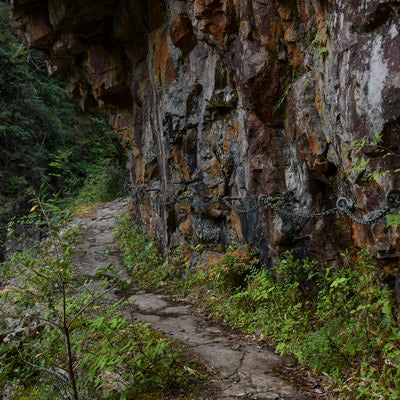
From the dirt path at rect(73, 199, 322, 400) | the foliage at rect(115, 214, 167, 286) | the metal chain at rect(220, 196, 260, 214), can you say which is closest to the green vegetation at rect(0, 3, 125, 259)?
the foliage at rect(115, 214, 167, 286)

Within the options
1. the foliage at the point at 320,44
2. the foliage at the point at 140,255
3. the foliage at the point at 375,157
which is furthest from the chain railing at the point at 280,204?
the foliage at the point at 320,44

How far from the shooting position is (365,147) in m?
3.71

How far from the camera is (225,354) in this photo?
4645mm

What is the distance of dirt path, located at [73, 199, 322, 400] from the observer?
3.74 meters

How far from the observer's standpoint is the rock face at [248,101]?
3.75m

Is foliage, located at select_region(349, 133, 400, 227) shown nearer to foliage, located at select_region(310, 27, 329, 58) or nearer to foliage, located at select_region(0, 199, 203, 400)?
foliage, located at select_region(310, 27, 329, 58)

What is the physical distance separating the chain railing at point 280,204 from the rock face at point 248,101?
0.04 m

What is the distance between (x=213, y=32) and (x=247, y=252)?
3566 mm

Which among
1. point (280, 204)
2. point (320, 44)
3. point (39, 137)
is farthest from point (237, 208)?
point (39, 137)

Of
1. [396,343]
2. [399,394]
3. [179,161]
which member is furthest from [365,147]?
[179,161]

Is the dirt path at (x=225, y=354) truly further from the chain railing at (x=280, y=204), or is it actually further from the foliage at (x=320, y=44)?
the foliage at (x=320, y=44)

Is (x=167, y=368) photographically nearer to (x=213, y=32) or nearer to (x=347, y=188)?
(x=347, y=188)

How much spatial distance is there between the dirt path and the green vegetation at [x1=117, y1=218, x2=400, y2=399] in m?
0.24

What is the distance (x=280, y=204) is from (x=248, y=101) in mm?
1586
